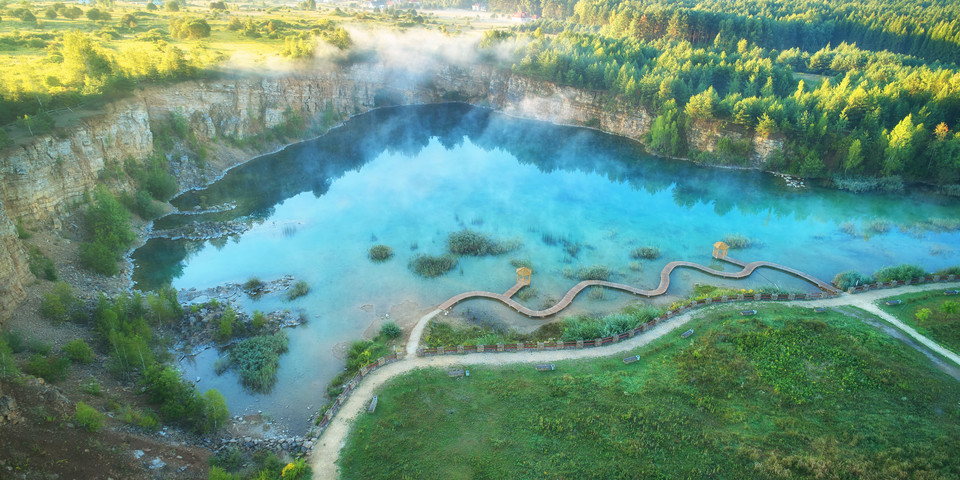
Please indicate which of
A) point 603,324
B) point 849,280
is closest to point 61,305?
point 603,324

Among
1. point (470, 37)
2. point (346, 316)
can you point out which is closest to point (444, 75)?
point (470, 37)

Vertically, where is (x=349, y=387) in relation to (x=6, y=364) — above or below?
below

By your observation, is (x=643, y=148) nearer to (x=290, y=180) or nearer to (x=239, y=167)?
(x=290, y=180)

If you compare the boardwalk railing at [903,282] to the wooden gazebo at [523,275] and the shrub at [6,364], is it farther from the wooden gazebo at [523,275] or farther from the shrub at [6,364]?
the shrub at [6,364]

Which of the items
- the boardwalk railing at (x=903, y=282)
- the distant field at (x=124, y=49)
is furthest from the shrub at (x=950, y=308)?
the distant field at (x=124, y=49)

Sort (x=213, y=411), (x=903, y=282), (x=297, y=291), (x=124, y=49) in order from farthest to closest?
1. (x=124, y=49)
2. (x=297, y=291)
3. (x=903, y=282)
4. (x=213, y=411)

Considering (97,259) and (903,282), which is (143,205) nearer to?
(97,259)

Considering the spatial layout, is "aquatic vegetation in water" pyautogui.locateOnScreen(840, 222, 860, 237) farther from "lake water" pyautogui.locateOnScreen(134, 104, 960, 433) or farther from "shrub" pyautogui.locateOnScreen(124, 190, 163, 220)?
"shrub" pyautogui.locateOnScreen(124, 190, 163, 220)

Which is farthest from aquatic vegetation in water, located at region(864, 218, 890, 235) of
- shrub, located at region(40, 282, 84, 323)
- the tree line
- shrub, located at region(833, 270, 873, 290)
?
shrub, located at region(40, 282, 84, 323)
